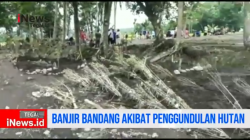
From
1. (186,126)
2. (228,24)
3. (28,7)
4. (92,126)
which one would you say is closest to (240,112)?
(186,126)

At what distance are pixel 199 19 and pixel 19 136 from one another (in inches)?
54.1

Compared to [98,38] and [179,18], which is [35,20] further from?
[179,18]

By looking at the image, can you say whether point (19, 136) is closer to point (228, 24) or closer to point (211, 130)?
point (211, 130)

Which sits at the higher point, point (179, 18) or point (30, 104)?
point (179, 18)

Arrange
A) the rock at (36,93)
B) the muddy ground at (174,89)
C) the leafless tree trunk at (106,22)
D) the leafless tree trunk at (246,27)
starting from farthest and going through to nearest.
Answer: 1. the rock at (36,93)
2. the muddy ground at (174,89)
3. the leafless tree trunk at (246,27)
4. the leafless tree trunk at (106,22)

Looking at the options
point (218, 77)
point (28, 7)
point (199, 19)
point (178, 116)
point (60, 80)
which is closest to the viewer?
point (28, 7)

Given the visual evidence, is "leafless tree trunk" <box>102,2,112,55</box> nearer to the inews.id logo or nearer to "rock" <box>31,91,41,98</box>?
the inews.id logo

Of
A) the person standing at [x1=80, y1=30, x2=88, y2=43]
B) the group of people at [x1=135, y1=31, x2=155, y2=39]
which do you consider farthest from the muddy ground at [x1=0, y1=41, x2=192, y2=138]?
the group of people at [x1=135, y1=31, x2=155, y2=39]

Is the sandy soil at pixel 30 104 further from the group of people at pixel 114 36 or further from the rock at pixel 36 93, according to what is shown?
the group of people at pixel 114 36

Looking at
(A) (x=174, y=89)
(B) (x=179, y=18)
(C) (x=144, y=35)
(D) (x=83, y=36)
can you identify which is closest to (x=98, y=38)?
(D) (x=83, y=36)

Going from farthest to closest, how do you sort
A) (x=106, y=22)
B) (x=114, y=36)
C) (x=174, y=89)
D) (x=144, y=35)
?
(x=174, y=89)
(x=144, y=35)
(x=114, y=36)
(x=106, y=22)

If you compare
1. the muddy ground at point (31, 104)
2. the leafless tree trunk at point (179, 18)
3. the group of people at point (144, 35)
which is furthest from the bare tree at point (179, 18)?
the muddy ground at point (31, 104)

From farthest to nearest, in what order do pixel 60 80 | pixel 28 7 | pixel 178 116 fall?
pixel 60 80, pixel 178 116, pixel 28 7

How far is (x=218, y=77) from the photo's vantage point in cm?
173
